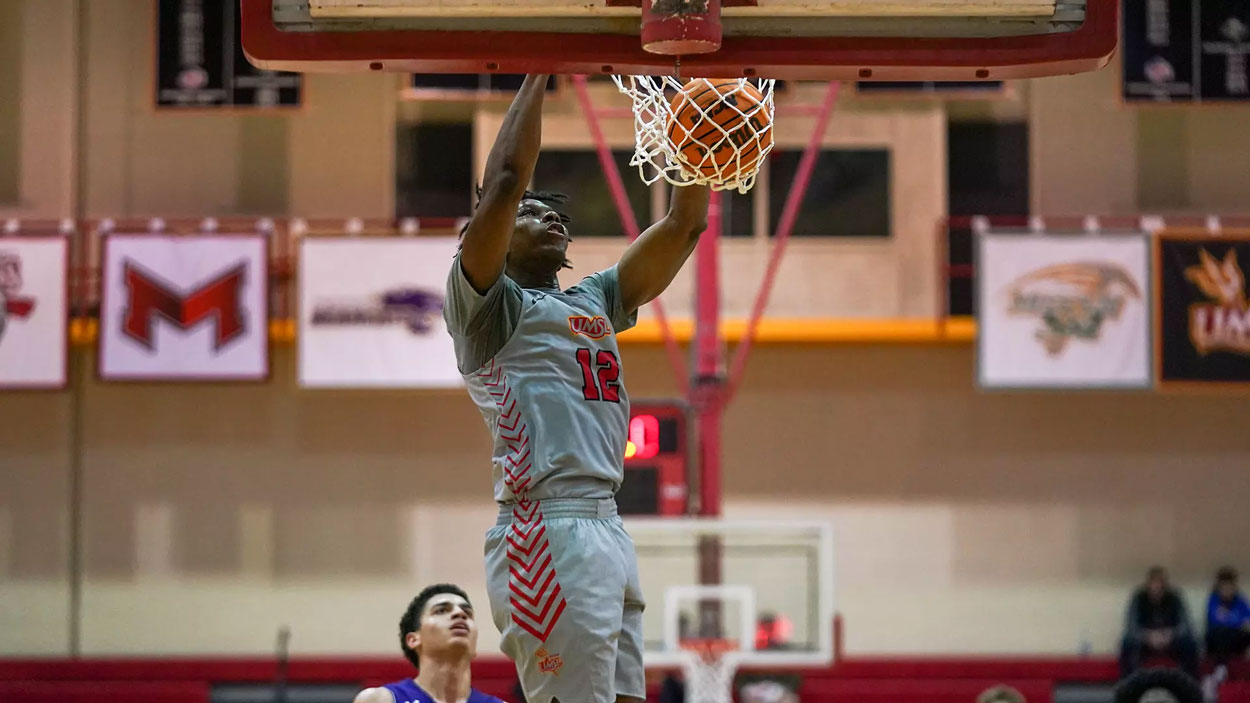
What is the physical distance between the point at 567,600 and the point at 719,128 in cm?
141

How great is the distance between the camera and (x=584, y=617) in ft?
12.3

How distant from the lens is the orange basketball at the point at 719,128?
4285 millimetres

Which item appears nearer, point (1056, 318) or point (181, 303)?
point (1056, 318)

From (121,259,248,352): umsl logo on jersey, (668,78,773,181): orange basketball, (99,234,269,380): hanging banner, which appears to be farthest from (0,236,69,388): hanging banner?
(668,78,773,181): orange basketball

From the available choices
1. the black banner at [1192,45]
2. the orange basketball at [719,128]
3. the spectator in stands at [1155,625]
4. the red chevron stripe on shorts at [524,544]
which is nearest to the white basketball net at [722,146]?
the orange basketball at [719,128]

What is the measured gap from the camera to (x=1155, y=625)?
1540 cm

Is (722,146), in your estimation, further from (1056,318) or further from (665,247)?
(1056,318)

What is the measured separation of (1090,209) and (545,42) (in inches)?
523

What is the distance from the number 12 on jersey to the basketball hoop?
258 inches

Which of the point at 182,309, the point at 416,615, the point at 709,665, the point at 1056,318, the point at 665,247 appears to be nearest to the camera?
the point at 665,247

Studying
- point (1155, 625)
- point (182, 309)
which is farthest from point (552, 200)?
point (1155, 625)

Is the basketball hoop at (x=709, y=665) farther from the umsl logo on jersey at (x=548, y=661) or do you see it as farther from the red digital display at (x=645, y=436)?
the umsl logo on jersey at (x=548, y=661)

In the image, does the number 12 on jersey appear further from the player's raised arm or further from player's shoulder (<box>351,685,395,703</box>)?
player's shoulder (<box>351,685,395,703</box>)

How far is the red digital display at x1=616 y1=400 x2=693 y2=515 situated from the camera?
470 inches
